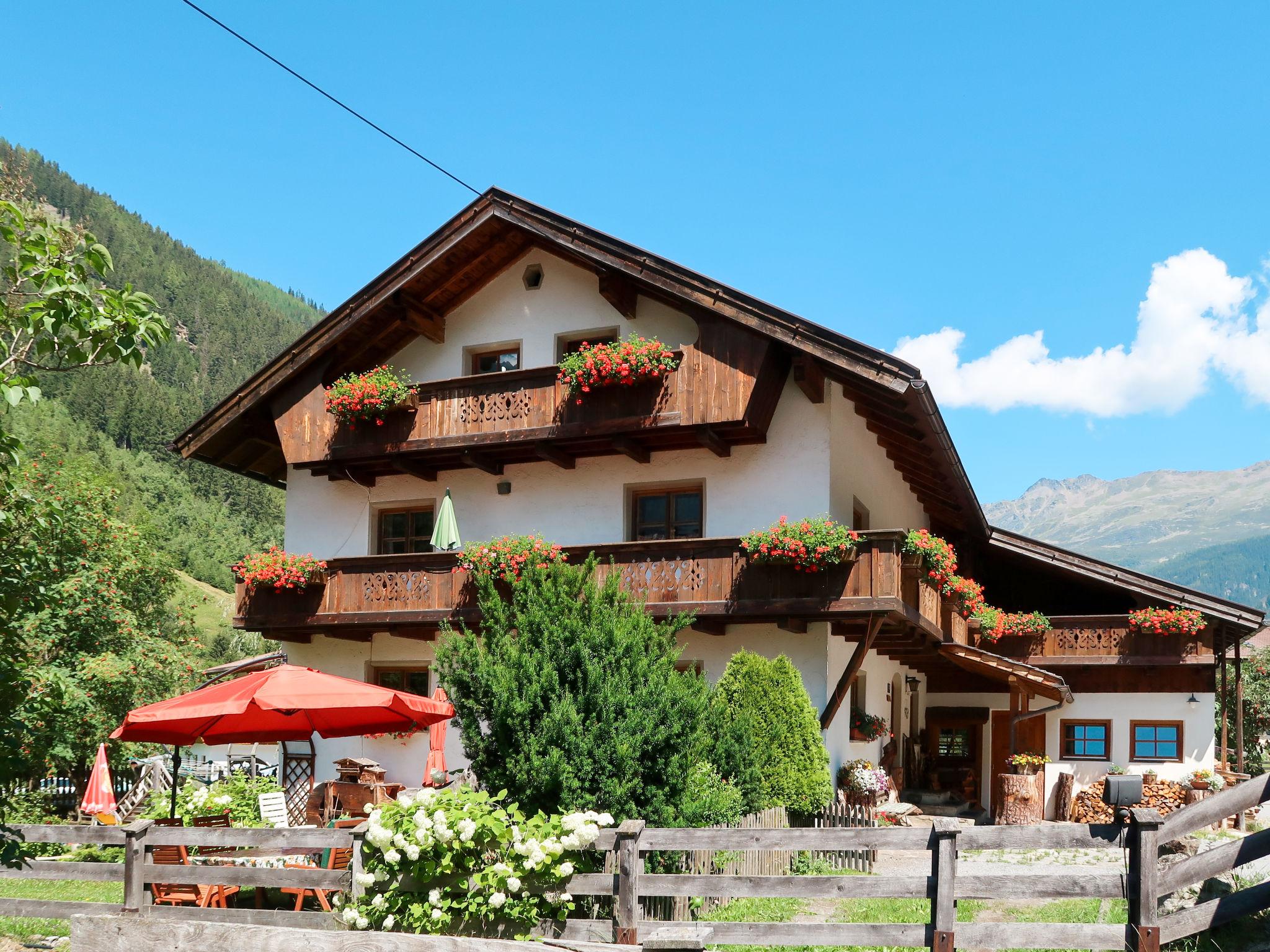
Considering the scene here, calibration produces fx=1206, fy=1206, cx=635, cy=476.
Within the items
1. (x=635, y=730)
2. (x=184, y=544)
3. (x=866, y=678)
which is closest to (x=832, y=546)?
(x=866, y=678)

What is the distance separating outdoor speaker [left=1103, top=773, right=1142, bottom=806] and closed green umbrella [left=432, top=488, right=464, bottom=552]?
1237 cm

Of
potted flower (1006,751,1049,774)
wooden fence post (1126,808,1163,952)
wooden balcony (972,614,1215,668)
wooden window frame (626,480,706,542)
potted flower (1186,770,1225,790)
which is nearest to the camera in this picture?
wooden fence post (1126,808,1163,952)

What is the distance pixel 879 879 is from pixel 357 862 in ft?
12.4

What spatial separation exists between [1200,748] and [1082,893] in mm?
17813

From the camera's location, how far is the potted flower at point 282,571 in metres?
19.7

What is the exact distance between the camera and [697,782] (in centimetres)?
1220

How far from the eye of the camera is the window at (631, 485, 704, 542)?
1909 cm

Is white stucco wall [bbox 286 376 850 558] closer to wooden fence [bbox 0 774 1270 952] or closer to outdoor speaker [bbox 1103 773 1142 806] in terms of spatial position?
outdoor speaker [bbox 1103 773 1142 806]

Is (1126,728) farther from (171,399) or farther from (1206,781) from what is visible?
(171,399)

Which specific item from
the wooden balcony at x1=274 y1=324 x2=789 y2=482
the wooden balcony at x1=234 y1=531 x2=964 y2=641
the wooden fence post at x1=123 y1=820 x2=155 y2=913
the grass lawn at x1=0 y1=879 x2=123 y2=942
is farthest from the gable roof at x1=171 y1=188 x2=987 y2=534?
the wooden fence post at x1=123 y1=820 x2=155 y2=913

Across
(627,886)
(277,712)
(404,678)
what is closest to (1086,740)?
(404,678)

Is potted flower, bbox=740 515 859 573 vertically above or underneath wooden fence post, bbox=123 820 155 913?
above

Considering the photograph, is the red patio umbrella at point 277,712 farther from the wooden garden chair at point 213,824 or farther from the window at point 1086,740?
the window at point 1086,740

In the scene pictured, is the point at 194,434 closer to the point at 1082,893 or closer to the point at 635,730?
the point at 635,730
